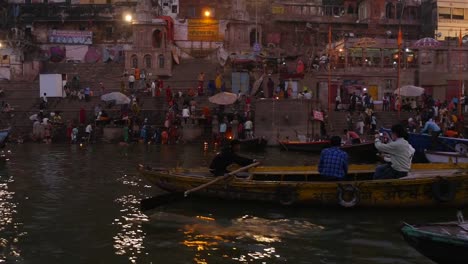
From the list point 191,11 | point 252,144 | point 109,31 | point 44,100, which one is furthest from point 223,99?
point 109,31

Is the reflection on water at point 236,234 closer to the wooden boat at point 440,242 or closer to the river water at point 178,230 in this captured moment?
the river water at point 178,230

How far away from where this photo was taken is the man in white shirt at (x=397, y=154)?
9789mm

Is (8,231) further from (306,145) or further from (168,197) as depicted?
(306,145)

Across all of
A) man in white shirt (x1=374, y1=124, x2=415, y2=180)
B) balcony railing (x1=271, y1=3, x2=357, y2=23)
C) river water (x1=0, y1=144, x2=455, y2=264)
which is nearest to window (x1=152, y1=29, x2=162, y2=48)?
balcony railing (x1=271, y1=3, x2=357, y2=23)

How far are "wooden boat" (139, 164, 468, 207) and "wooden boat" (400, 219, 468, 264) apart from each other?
12.9 feet

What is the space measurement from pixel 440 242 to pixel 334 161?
15.2ft

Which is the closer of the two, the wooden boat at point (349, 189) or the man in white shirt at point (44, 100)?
the wooden boat at point (349, 189)

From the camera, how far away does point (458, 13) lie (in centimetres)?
4716

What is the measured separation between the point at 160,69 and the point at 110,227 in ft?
102

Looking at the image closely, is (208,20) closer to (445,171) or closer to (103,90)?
(103,90)

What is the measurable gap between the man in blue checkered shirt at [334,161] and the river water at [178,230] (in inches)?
28.2

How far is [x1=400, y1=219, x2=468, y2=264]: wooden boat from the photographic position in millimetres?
5574

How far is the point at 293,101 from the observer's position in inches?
1013

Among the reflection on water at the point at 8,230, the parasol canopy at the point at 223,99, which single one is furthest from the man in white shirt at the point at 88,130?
the reflection on water at the point at 8,230
